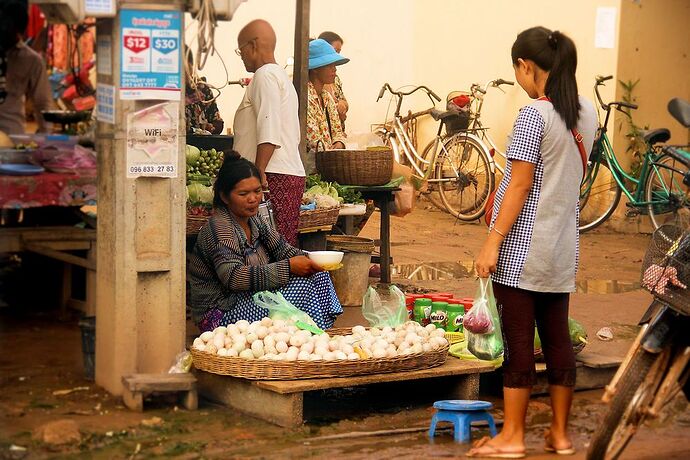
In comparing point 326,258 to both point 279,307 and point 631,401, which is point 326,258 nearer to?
point 279,307

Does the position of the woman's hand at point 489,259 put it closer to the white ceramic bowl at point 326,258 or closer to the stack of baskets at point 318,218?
the white ceramic bowl at point 326,258

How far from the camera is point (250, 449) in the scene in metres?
4.97

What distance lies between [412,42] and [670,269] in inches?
407

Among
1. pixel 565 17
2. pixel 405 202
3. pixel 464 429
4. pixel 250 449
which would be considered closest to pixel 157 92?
pixel 250 449

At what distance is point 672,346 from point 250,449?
187 cm

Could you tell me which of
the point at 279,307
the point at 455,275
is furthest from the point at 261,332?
the point at 455,275

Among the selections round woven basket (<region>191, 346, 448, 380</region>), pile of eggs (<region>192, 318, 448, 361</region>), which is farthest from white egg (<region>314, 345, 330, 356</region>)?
round woven basket (<region>191, 346, 448, 380</region>)

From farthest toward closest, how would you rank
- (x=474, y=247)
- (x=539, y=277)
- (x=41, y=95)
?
(x=474, y=247) < (x=41, y=95) < (x=539, y=277)

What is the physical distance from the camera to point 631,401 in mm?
4355

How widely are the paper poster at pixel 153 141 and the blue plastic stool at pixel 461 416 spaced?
1742 mm

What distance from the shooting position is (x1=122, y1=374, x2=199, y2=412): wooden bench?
212 inches

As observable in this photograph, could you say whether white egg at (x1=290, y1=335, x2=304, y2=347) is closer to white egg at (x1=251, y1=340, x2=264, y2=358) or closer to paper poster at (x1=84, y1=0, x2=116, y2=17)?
white egg at (x1=251, y1=340, x2=264, y2=358)

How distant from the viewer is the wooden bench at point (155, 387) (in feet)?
17.6

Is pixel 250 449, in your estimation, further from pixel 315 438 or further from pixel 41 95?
pixel 41 95
